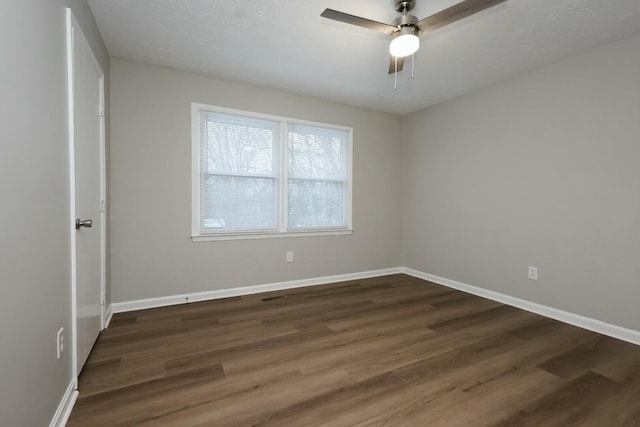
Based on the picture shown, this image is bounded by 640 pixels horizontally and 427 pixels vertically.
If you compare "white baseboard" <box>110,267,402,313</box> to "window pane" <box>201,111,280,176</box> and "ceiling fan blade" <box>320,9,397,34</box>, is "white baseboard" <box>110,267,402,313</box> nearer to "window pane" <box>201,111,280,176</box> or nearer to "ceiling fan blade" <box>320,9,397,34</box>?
"window pane" <box>201,111,280,176</box>

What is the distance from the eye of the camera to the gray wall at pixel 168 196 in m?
2.95

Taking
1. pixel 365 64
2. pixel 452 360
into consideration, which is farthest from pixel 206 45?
pixel 452 360

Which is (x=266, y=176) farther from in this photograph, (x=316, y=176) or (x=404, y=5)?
(x=404, y=5)

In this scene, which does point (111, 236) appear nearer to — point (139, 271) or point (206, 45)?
point (139, 271)

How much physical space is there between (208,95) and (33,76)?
2.16 m

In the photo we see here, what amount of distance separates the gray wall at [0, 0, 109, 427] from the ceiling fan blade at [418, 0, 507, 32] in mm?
2016

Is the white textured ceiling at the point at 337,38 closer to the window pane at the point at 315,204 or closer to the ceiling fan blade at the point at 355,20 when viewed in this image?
the ceiling fan blade at the point at 355,20

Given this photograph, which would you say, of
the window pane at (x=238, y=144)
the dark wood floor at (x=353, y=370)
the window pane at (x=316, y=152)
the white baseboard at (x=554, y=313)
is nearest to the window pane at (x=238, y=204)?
the window pane at (x=238, y=144)

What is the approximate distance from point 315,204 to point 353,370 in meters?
2.37

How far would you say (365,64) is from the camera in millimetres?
2975

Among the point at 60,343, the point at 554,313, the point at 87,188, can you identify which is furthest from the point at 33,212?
the point at 554,313

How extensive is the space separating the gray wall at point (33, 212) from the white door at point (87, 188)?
15 centimetres

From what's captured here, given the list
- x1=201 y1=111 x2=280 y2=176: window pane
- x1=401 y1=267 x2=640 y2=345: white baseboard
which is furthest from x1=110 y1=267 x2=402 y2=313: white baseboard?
x1=201 y1=111 x2=280 y2=176: window pane

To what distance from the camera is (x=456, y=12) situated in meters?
1.77
